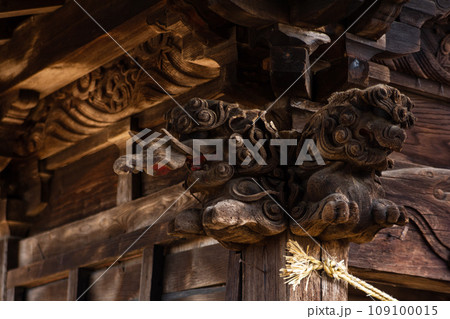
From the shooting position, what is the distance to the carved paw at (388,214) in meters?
3.22

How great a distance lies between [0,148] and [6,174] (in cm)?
41

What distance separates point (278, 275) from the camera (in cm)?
331

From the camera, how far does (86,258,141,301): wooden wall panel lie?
4.63 metres

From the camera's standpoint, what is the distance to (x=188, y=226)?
334 cm

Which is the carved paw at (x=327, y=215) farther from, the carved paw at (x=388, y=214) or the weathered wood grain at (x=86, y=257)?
the weathered wood grain at (x=86, y=257)

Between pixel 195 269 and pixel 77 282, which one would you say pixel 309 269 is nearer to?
pixel 195 269

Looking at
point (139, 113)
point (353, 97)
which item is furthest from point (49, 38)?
point (353, 97)

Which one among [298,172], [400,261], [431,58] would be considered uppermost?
[431,58]

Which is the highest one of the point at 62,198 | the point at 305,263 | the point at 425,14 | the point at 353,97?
the point at 425,14

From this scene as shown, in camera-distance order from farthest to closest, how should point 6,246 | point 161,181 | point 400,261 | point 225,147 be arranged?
point 6,246 → point 161,181 → point 400,261 → point 225,147

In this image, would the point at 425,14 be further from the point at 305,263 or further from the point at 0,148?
the point at 0,148

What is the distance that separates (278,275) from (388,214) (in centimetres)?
43

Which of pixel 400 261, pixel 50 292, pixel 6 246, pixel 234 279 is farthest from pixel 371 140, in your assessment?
pixel 6 246

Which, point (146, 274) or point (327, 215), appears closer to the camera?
point (327, 215)
